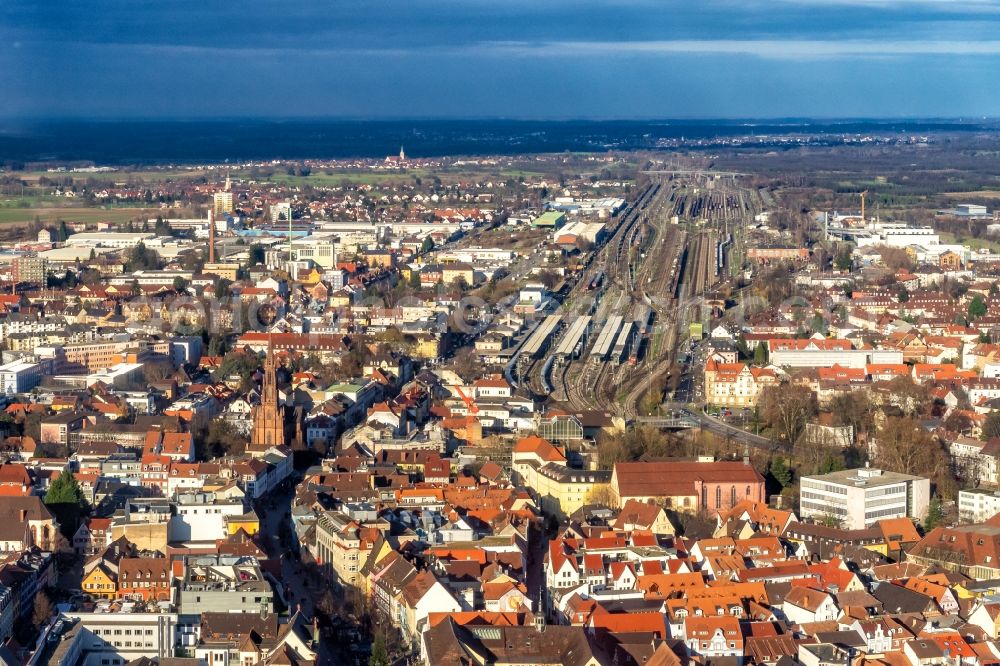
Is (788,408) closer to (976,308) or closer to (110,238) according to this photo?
(976,308)

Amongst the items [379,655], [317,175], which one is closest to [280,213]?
[317,175]

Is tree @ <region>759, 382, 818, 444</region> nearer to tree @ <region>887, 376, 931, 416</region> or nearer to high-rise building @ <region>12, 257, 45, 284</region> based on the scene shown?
tree @ <region>887, 376, 931, 416</region>

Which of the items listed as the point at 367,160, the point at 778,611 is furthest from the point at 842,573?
the point at 367,160

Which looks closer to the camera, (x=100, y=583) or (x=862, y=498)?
(x=100, y=583)

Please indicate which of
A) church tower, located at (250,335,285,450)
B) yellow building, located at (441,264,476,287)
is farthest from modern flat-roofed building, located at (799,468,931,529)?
yellow building, located at (441,264,476,287)

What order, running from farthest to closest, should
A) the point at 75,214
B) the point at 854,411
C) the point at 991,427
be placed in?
1. the point at 75,214
2. the point at 854,411
3. the point at 991,427

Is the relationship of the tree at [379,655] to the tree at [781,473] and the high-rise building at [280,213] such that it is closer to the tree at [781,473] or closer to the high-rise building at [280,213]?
the tree at [781,473]

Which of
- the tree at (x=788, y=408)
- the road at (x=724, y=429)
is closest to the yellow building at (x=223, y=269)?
the road at (x=724, y=429)

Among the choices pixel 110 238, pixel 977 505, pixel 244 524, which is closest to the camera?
pixel 244 524
